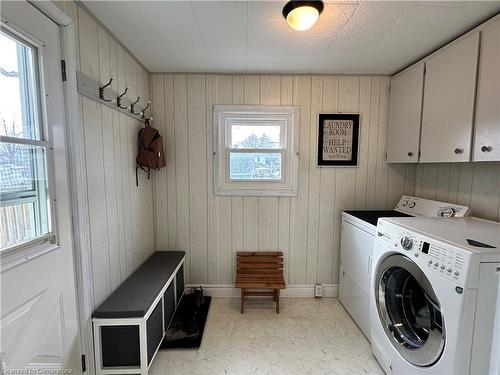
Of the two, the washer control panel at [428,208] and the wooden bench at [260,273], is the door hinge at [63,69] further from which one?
the washer control panel at [428,208]

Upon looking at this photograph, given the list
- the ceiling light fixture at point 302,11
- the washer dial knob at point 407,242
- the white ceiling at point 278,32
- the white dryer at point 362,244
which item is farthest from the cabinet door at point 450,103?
the ceiling light fixture at point 302,11

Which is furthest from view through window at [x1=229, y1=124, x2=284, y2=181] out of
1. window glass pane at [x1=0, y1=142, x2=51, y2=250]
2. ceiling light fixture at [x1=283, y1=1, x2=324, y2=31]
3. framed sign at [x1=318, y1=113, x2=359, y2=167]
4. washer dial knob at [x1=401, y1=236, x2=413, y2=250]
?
window glass pane at [x1=0, y1=142, x2=51, y2=250]

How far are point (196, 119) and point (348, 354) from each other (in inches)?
94.8

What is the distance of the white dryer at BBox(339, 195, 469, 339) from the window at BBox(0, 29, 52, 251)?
2.07 m

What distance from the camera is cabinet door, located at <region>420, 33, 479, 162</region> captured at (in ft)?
4.94

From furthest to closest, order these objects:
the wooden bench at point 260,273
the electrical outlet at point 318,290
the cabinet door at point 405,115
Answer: the electrical outlet at point 318,290, the wooden bench at point 260,273, the cabinet door at point 405,115

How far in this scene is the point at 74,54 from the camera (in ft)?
4.25

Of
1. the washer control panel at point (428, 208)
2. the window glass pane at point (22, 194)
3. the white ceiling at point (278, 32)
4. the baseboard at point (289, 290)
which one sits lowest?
the baseboard at point (289, 290)

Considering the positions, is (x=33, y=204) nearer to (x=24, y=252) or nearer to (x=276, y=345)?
(x=24, y=252)

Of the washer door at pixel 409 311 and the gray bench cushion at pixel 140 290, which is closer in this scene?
the washer door at pixel 409 311

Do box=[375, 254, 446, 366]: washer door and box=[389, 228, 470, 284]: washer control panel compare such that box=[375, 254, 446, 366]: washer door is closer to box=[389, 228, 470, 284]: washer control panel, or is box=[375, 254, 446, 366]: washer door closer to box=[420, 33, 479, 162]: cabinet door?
box=[389, 228, 470, 284]: washer control panel

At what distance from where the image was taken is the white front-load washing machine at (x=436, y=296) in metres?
1.00

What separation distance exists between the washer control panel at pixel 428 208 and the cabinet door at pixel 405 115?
400mm

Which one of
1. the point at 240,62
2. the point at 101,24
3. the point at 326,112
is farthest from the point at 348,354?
the point at 101,24
